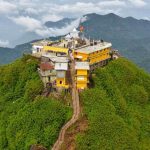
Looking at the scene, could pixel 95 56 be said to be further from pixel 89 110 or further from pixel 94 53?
pixel 89 110

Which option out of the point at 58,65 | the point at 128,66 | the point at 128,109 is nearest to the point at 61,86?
the point at 58,65

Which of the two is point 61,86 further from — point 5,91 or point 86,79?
point 5,91

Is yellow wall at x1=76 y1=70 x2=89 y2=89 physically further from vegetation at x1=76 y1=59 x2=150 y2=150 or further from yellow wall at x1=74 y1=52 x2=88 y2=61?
yellow wall at x1=74 y1=52 x2=88 y2=61

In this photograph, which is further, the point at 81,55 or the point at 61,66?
the point at 81,55

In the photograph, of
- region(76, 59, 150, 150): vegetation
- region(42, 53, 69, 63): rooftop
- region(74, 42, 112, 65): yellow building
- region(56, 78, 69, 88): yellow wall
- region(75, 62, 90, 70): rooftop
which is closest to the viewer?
region(76, 59, 150, 150): vegetation

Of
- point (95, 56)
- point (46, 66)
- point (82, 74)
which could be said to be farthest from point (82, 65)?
point (95, 56)

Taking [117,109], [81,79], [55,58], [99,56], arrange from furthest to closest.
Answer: [99,56]
[55,58]
[117,109]
[81,79]

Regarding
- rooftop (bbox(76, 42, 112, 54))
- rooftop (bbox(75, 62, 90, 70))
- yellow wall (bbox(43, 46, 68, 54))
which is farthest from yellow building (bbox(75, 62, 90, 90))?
yellow wall (bbox(43, 46, 68, 54))
